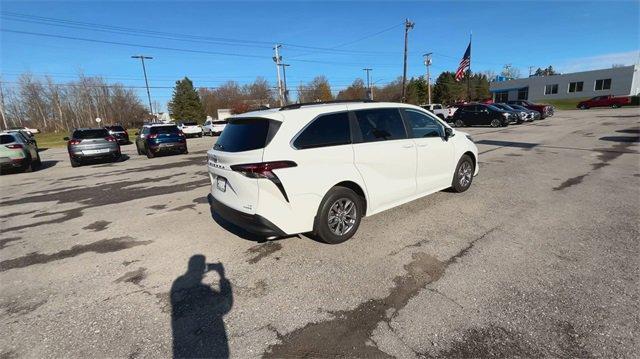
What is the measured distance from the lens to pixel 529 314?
283 cm

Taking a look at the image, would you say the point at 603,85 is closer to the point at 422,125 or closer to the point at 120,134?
the point at 422,125

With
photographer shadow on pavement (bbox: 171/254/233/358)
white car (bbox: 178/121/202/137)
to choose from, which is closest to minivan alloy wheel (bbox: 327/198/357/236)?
photographer shadow on pavement (bbox: 171/254/233/358)

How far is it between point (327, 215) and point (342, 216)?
302 mm

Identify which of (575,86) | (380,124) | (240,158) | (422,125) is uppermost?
(575,86)

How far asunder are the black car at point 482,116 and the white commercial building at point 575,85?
3735cm

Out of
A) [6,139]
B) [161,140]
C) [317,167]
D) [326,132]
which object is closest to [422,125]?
[326,132]

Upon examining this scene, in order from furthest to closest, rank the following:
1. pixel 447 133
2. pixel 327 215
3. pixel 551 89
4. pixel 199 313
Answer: pixel 551 89, pixel 447 133, pixel 327 215, pixel 199 313

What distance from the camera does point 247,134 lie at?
402cm

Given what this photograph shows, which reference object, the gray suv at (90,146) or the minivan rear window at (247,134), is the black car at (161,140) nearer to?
the gray suv at (90,146)

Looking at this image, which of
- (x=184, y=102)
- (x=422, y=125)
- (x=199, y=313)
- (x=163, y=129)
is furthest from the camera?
(x=184, y=102)

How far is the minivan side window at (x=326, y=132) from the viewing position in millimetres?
3918

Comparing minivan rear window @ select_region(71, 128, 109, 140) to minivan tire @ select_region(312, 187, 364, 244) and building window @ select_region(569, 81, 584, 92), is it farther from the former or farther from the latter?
building window @ select_region(569, 81, 584, 92)

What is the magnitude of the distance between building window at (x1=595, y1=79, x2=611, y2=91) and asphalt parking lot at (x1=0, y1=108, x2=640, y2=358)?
55929mm

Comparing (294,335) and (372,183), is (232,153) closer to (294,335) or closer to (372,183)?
(372,183)
